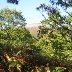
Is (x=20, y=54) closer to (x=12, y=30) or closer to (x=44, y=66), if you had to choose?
(x=44, y=66)

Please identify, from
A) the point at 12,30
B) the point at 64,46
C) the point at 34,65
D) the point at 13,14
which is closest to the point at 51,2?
the point at 64,46

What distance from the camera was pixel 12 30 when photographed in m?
54.6

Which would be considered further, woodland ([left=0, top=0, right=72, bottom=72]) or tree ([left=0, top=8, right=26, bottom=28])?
tree ([left=0, top=8, right=26, bottom=28])

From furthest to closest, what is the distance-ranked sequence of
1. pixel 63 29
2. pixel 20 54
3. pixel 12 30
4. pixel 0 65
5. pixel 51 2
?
pixel 12 30
pixel 63 29
pixel 51 2
pixel 20 54
pixel 0 65

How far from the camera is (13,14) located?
63.0m

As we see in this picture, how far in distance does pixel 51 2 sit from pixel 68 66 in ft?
43.6

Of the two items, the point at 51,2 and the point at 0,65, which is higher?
the point at 51,2

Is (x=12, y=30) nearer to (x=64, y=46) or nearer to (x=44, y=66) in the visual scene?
(x=64, y=46)

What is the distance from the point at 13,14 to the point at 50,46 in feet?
88.7

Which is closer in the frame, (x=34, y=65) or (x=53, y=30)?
(x=34, y=65)

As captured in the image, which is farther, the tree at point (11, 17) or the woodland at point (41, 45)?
the tree at point (11, 17)

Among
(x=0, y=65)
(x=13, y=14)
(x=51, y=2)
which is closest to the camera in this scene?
(x=0, y=65)

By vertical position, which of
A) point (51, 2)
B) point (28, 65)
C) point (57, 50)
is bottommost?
point (57, 50)

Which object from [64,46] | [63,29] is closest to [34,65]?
[63,29]
